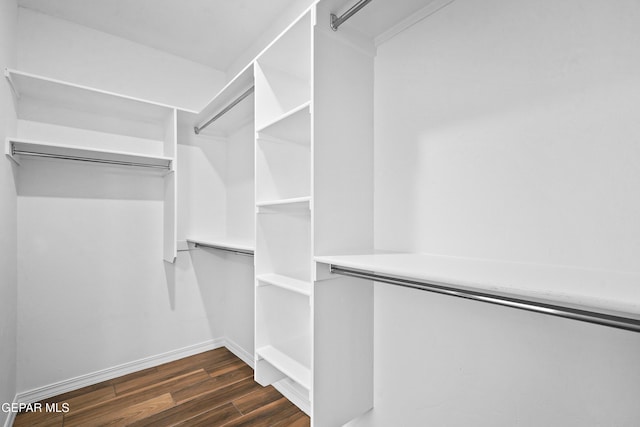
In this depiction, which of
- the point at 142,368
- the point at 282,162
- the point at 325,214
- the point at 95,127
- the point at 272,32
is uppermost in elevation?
the point at 272,32

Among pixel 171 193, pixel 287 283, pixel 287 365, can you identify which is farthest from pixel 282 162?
pixel 171 193

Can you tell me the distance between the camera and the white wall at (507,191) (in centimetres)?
86

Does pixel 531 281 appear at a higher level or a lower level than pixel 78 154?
lower

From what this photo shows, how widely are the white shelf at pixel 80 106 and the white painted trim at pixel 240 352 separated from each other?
80.8 inches

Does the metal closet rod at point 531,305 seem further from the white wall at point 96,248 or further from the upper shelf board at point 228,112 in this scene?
the white wall at point 96,248

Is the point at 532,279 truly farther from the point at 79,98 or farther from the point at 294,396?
the point at 79,98

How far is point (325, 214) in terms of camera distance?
132 cm

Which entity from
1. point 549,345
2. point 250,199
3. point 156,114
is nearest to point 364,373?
point 549,345

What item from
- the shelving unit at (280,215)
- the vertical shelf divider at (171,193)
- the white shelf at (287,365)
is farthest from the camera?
the vertical shelf divider at (171,193)

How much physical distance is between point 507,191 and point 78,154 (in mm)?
2757

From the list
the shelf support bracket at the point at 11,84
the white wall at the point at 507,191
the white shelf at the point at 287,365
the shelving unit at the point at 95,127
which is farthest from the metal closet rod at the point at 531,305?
the shelf support bracket at the point at 11,84

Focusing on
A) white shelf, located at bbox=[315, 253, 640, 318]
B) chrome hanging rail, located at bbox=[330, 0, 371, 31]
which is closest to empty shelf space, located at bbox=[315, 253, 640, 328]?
white shelf, located at bbox=[315, 253, 640, 318]

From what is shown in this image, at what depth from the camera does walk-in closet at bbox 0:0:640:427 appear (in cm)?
90

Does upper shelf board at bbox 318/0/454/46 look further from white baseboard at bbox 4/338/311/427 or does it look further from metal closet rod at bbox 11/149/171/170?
white baseboard at bbox 4/338/311/427
